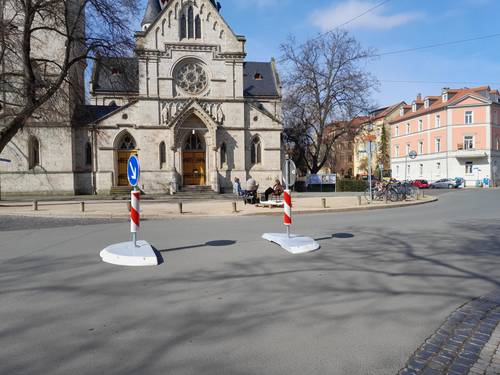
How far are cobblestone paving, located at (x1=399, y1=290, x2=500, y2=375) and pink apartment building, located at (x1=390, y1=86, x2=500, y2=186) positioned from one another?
47474 millimetres

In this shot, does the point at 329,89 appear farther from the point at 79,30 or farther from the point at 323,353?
the point at 323,353

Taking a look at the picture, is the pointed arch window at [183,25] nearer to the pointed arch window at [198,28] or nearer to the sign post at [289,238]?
the pointed arch window at [198,28]

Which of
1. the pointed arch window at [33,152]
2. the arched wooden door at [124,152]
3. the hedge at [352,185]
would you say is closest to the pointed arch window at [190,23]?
the arched wooden door at [124,152]

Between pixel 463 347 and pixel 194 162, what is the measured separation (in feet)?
102

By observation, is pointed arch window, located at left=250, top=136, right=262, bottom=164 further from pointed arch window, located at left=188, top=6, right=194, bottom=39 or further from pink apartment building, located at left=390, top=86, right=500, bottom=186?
pink apartment building, located at left=390, top=86, right=500, bottom=186

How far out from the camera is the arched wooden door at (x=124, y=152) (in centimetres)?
3291

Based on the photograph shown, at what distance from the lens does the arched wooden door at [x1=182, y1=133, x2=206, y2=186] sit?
33656 millimetres

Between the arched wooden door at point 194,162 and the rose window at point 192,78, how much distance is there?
3916 mm

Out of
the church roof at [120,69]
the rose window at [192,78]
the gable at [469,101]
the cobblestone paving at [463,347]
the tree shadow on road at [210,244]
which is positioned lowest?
the cobblestone paving at [463,347]

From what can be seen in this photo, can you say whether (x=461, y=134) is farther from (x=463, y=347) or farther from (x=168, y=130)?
(x=463, y=347)

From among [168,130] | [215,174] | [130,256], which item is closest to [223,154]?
[215,174]

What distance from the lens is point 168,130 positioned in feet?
106

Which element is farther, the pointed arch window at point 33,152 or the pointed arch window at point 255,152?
the pointed arch window at point 255,152

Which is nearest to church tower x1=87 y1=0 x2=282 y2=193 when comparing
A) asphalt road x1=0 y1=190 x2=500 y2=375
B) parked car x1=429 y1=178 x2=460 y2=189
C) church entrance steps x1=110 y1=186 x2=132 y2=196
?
church entrance steps x1=110 y1=186 x2=132 y2=196
